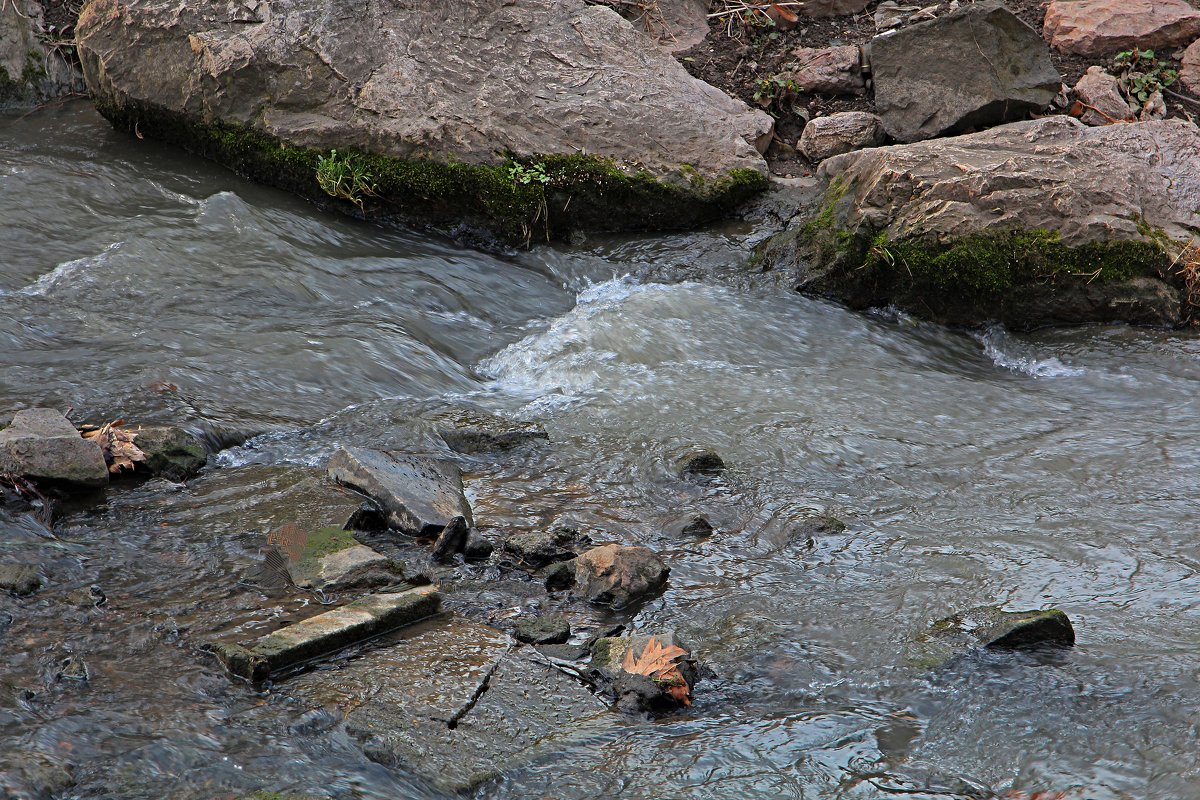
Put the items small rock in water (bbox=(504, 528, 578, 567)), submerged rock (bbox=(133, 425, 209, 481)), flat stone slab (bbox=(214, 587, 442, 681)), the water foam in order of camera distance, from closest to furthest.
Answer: flat stone slab (bbox=(214, 587, 442, 681)) → small rock in water (bbox=(504, 528, 578, 567)) → submerged rock (bbox=(133, 425, 209, 481)) → the water foam

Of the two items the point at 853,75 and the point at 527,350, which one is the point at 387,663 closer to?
the point at 527,350

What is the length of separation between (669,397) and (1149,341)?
12.0 ft

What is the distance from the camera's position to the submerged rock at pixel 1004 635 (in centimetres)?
336

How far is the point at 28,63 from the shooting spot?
947 cm

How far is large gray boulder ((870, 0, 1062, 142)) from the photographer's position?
8.79 metres

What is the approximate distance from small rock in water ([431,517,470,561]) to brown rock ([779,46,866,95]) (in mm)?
7141

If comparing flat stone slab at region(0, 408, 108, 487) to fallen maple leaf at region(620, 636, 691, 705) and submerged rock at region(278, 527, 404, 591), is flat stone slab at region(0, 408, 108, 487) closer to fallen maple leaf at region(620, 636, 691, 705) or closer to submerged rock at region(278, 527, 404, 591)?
submerged rock at region(278, 527, 404, 591)

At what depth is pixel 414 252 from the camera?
7.67m

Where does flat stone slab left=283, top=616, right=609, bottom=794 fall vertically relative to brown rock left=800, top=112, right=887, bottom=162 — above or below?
below

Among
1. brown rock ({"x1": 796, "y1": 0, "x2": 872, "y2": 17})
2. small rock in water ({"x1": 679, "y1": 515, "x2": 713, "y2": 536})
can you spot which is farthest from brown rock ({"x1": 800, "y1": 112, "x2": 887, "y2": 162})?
small rock in water ({"x1": 679, "y1": 515, "x2": 713, "y2": 536})

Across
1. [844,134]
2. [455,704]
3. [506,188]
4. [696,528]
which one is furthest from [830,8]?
[455,704]

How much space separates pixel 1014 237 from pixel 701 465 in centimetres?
359

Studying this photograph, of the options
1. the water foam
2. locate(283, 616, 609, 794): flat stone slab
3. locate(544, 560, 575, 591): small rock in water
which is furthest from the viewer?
the water foam

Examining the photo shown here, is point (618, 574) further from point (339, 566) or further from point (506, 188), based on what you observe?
point (506, 188)
